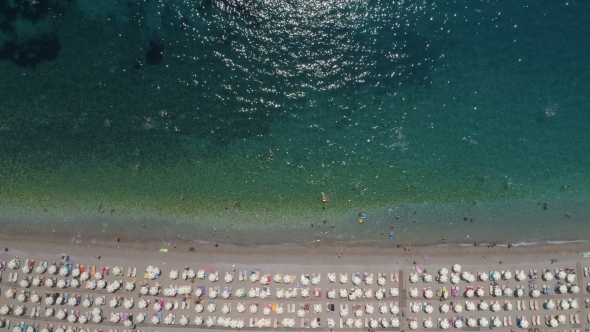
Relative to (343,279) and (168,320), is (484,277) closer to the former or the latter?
(343,279)

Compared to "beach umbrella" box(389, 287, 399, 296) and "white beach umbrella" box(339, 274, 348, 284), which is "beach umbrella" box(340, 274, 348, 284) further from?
"beach umbrella" box(389, 287, 399, 296)

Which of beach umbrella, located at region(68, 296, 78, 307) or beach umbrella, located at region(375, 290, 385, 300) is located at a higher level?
beach umbrella, located at region(375, 290, 385, 300)

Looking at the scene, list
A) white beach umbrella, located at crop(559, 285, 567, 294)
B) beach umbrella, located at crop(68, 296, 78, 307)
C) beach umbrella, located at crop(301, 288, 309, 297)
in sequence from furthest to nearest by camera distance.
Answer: white beach umbrella, located at crop(559, 285, 567, 294) → beach umbrella, located at crop(301, 288, 309, 297) → beach umbrella, located at crop(68, 296, 78, 307)

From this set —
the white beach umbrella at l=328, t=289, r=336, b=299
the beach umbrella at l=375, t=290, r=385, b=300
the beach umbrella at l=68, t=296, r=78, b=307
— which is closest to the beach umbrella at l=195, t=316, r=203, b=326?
the beach umbrella at l=68, t=296, r=78, b=307

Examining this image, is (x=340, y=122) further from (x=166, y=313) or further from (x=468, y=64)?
(x=166, y=313)

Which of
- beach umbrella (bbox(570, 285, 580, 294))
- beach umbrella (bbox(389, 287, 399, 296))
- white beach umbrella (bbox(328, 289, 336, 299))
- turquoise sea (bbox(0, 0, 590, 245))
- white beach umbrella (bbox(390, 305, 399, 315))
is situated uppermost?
turquoise sea (bbox(0, 0, 590, 245))

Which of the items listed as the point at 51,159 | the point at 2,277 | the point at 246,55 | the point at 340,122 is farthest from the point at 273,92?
the point at 2,277

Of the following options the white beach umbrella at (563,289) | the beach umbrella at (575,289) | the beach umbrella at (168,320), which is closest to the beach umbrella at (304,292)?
the beach umbrella at (168,320)
